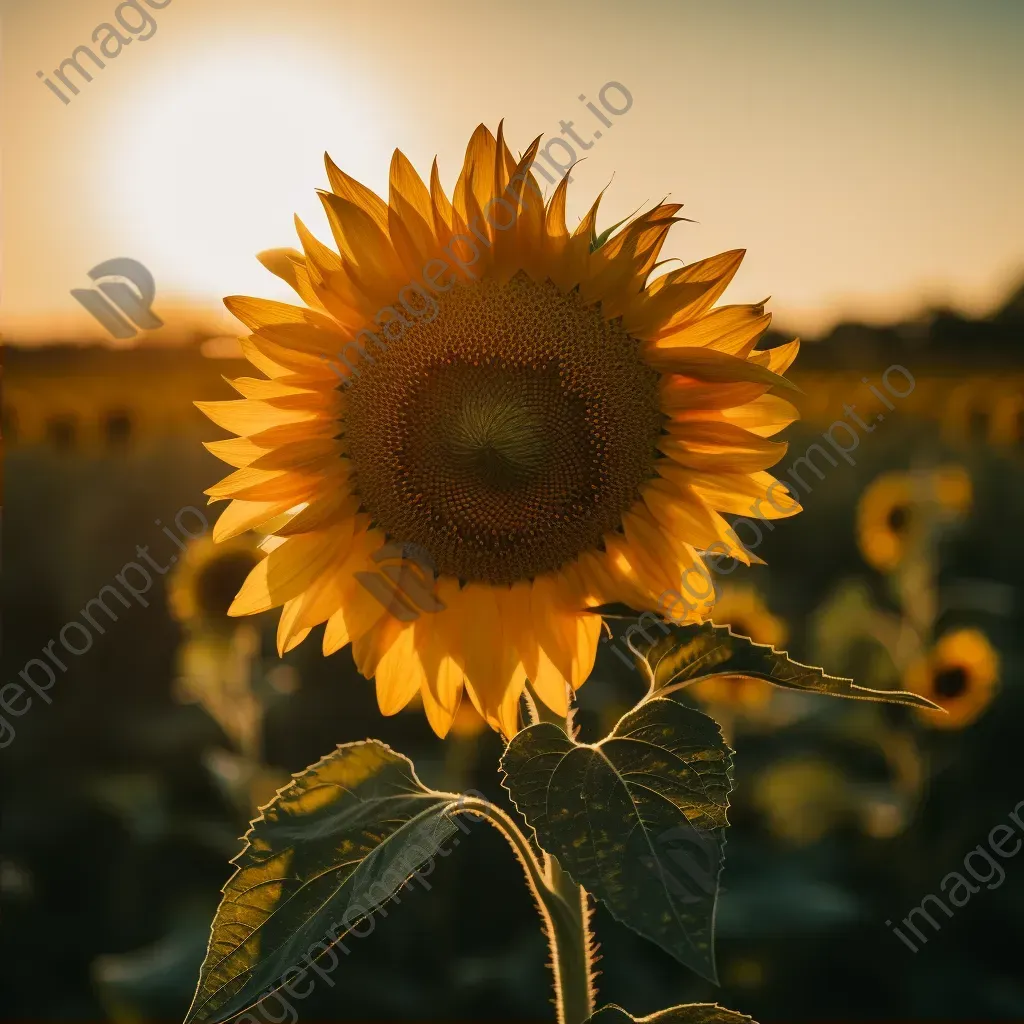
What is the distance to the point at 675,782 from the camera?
1143mm

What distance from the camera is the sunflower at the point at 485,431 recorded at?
1.39 metres

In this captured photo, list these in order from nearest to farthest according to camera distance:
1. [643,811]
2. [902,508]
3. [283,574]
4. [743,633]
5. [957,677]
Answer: [643,811], [283,574], [743,633], [957,677], [902,508]

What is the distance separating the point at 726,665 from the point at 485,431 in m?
0.48

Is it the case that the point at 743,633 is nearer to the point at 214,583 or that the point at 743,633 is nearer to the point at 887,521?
the point at 887,521

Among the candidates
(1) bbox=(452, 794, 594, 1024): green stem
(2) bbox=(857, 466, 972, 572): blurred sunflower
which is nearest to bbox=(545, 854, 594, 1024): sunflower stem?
(1) bbox=(452, 794, 594, 1024): green stem

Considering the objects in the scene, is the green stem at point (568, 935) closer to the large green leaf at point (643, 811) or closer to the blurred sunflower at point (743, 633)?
the large green leaf at point (643, 811)

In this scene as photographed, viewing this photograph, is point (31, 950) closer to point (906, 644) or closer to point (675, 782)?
point (906, 644)

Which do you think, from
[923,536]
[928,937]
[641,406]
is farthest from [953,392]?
[641,406]

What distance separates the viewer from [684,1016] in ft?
4.01

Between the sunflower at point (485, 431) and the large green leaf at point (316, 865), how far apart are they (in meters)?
0.20

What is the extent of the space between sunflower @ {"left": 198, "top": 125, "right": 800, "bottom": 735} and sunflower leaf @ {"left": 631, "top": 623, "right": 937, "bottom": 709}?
109mm

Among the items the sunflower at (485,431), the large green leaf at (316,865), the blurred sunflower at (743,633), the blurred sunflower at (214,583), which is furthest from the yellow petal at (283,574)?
the blurred sunflower at (743,633)

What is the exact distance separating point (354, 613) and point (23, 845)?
4.95m

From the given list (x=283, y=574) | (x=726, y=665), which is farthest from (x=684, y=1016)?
(x=283, y=574)
